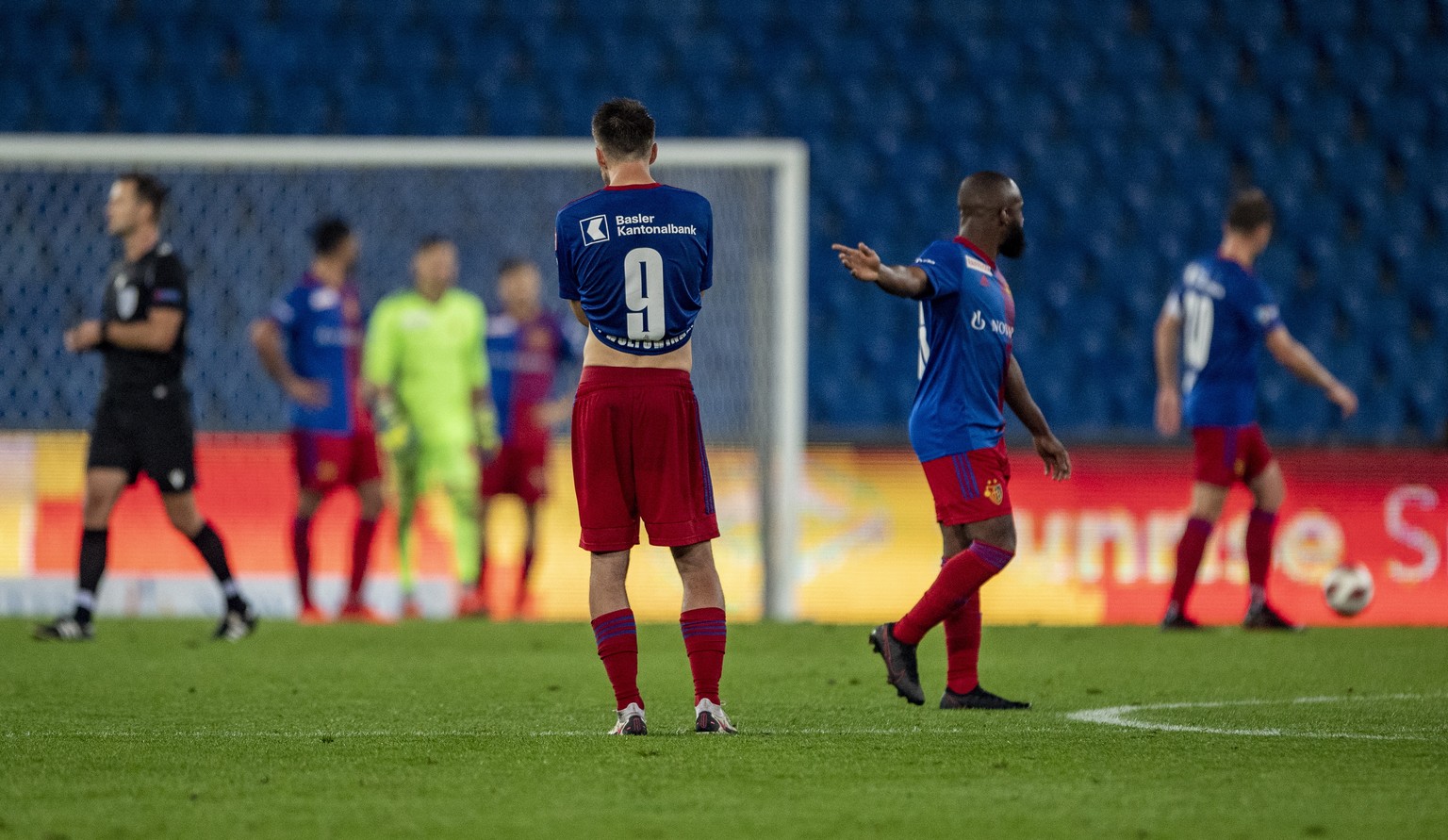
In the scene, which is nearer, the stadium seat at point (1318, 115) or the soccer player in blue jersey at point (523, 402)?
the soccer player in blue jersey at point (523, 402)

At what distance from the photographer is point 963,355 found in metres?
5.48

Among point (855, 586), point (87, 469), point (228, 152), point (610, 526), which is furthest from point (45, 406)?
point (610, 526)

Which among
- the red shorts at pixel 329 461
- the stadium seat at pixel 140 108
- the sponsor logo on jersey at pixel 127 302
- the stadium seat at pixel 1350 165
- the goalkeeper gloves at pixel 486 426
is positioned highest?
the stadium seat at pixel 140 108

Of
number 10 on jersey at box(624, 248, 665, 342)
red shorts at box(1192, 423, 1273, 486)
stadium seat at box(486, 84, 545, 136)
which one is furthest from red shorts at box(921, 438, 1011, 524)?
stadium seat at box(486, 84, 545, 136)

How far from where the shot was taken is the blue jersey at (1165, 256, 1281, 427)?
8500 mm

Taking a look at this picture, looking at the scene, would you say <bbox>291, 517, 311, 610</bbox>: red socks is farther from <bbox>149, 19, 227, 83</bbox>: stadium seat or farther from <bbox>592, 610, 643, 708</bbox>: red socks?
<bbox>592, 610, 643, 708</bbox>: red socks

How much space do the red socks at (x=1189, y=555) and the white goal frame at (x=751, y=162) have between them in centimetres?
218

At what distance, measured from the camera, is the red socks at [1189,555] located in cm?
849

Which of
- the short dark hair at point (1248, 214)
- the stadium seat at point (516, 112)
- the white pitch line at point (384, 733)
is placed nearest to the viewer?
the white pitch line at point (384, 733)

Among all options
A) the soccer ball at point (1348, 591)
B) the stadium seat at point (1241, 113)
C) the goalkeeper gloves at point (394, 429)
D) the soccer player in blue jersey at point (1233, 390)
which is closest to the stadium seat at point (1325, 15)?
the stadium seat at point (1241, 113)

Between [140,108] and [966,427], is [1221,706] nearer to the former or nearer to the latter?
[966,427]

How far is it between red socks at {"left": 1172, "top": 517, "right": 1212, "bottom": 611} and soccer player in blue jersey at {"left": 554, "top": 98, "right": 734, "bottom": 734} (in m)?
4.26

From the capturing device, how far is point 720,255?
1070 centimetres

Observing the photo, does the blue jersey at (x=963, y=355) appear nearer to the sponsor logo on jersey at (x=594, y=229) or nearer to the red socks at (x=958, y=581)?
the red socks at (x=958, y=581)
